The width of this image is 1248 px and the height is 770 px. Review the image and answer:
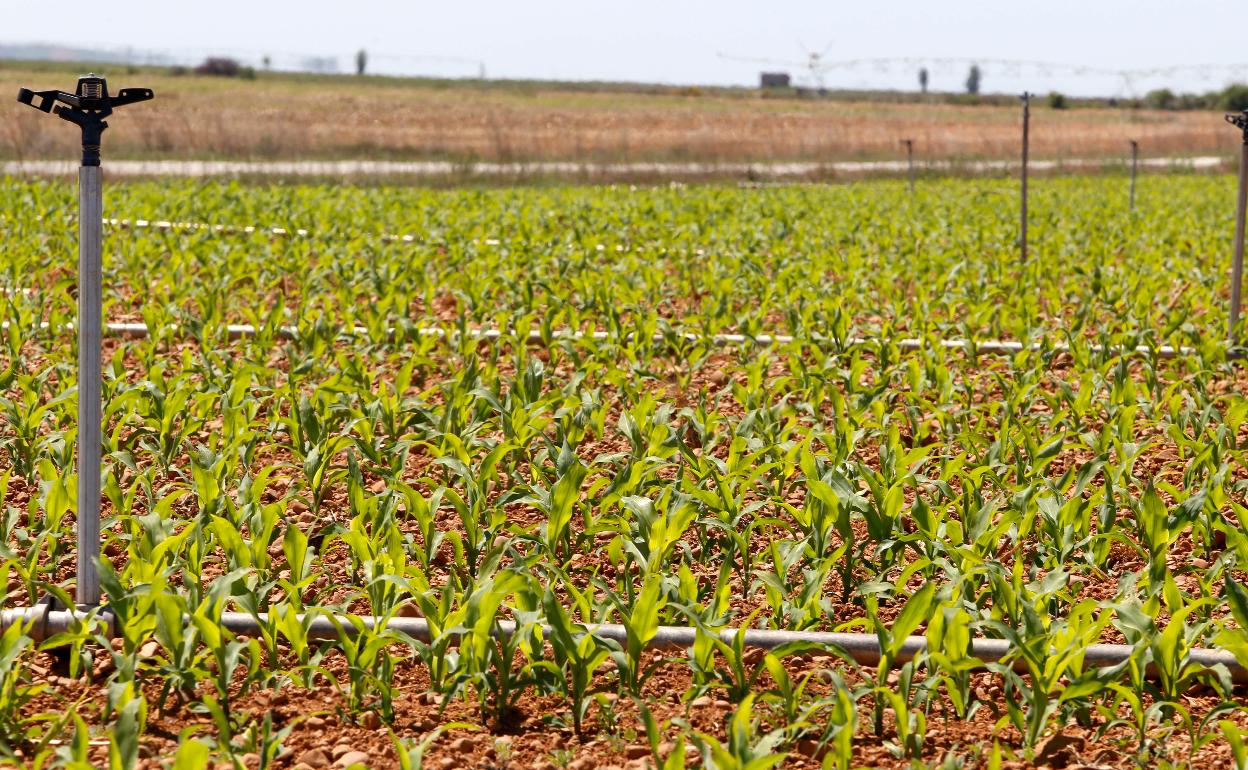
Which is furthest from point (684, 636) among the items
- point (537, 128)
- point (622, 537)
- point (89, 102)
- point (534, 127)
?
point (534, 127)

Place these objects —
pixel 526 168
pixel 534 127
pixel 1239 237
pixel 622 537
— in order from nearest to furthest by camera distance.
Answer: pixel 622 537
pixel 1239 237
pixel 526 168
pixel 534 127

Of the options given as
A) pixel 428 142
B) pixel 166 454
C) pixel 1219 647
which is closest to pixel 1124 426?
pixel 1219 647

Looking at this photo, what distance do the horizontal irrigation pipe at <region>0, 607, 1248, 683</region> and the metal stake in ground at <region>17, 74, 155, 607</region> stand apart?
137mm

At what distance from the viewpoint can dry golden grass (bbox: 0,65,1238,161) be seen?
29500 millimetres

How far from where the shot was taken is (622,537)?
13.6 ft

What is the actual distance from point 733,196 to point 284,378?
46.1 ft

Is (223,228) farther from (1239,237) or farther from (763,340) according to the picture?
(1239,237)

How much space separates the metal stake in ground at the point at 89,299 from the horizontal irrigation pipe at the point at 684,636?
0.14 metres

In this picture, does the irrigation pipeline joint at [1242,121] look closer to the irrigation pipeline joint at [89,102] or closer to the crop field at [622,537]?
the crop field at [622,537]

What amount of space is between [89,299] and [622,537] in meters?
1.70

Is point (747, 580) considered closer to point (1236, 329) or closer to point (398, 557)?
point (398, 557)

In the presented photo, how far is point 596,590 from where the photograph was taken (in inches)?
169

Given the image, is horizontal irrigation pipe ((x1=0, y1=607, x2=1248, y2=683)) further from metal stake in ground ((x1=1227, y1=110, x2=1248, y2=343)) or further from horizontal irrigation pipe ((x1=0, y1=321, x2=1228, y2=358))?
metal stake in ground ((x1=1227, y1=110, x2=1248, y2=343))

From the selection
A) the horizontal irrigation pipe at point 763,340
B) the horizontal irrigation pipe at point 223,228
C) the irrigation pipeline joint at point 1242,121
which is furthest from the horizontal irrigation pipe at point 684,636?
the horizontal irrigation pipe at point 223,228
